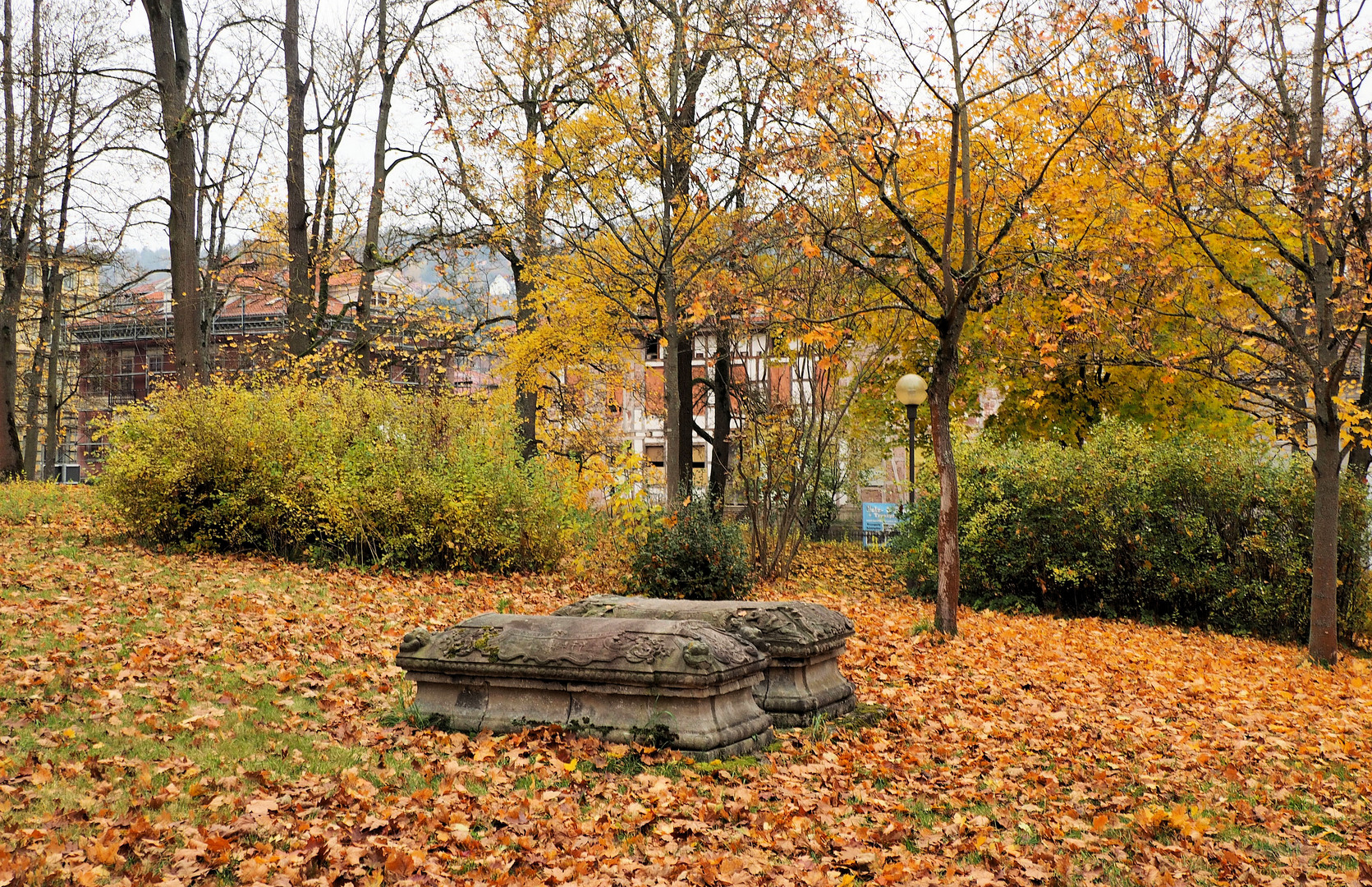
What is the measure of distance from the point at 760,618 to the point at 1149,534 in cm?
873

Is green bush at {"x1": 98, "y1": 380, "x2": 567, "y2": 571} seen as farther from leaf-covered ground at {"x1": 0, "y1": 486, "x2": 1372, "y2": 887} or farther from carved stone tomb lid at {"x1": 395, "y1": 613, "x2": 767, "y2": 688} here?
carved stone tomb lid at {"x1": 395, "y1": 613, "x2": 767, "y2": 688}

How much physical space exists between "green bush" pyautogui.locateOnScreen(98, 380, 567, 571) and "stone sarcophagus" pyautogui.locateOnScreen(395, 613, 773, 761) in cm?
626

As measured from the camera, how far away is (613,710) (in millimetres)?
6133

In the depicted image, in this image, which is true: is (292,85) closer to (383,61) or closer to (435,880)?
(383,61)

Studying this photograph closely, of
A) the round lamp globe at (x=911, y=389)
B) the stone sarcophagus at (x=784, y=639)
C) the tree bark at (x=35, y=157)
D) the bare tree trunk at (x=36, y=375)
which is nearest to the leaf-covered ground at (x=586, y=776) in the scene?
the stone sarcophagus at (x=784, y=639)

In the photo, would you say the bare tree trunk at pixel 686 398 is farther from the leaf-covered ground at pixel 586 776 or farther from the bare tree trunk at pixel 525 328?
the leaf-covered ground at pixel 586 776

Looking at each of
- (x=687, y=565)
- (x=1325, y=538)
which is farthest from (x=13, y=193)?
(x=1325, y=538)

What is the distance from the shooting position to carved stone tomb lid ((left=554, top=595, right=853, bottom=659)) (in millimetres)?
7020

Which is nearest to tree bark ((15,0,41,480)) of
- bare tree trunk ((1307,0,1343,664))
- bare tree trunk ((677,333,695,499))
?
bare tree trunk ((677,333,695,499))

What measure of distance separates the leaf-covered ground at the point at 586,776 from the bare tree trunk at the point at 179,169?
7.41 m

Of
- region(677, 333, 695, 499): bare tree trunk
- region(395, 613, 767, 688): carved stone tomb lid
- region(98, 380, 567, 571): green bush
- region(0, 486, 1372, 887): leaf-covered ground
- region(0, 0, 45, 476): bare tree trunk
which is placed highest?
region(0, 0, 45, 476): bare tree trunk

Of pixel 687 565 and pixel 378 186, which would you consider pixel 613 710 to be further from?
pixel 378 186

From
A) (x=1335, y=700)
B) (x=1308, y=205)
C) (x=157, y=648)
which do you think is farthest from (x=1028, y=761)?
(x=1308, y=205)

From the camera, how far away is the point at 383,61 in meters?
21.5
